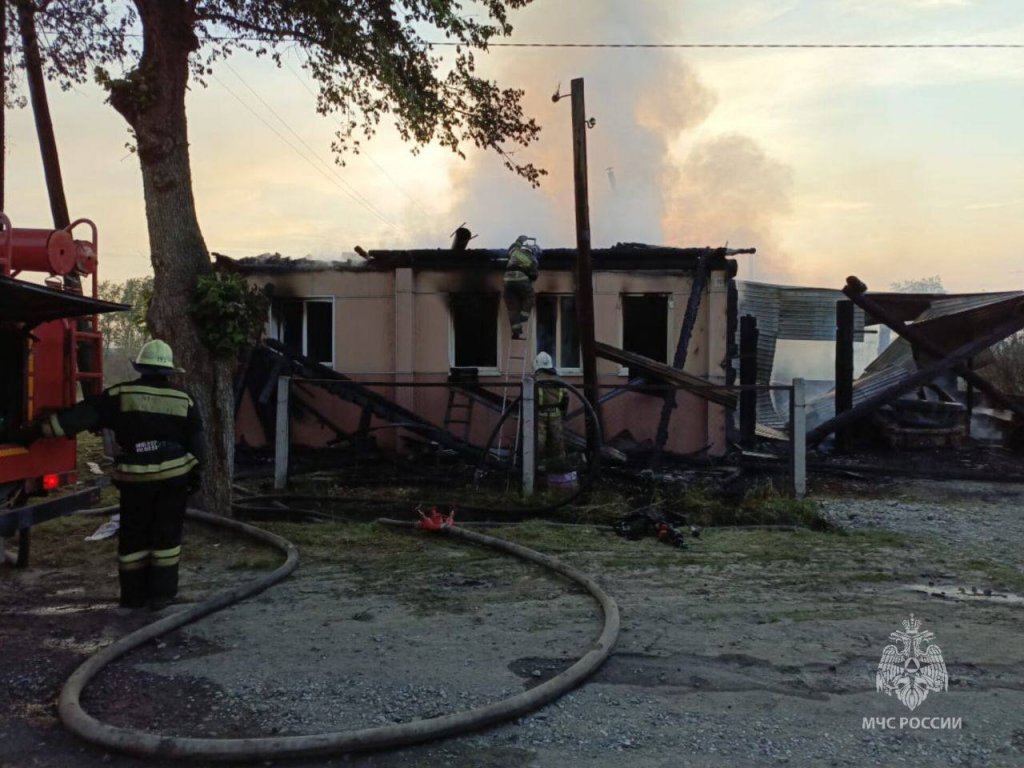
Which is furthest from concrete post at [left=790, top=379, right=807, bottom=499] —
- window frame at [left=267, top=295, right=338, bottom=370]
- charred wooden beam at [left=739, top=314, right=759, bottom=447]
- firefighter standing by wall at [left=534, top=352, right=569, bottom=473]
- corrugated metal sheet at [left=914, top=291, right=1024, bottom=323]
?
window frame at [left=267, top=295, right=338, bottom=370]

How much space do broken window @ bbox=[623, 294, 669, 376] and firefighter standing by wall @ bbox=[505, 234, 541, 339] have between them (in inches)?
80.8

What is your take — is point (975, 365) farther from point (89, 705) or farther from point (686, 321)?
point (89, 705)

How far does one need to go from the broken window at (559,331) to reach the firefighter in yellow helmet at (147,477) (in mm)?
8195

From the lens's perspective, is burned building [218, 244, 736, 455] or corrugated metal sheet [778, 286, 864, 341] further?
corrugated metal sheet [778, 286, 864, 341]

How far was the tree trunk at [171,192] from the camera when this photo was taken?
750 centimetres

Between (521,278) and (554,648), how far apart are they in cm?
722

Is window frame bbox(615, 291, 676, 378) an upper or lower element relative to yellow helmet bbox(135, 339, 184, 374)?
upper

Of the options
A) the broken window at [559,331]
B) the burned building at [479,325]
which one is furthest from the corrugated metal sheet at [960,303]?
the broken window at [559,331]

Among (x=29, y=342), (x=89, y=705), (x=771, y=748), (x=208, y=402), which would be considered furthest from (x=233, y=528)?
(x=771, y=748)

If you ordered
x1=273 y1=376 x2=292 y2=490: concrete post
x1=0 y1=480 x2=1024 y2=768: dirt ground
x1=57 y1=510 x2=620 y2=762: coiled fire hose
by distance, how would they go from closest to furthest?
x1=57 y1=510 x2=620 y2=762: coiled fire hose < x1=0 y1=480 x2=1024 y2=768: dirt ground < x1=273 y1=376 x2=292 y2=490: concrete post

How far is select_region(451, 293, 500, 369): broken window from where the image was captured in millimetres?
13023

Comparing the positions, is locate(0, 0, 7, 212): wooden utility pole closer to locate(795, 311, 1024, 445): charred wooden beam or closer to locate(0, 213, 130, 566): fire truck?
locate(0, 213, 130, 566): fire truck

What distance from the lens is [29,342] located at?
16.7 ft

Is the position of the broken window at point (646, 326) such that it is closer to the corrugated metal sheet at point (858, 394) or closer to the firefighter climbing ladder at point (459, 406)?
the firefighter climbing ladder at point (459, 406)
